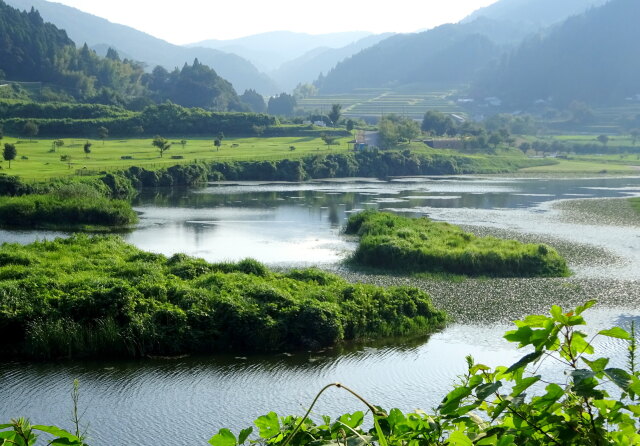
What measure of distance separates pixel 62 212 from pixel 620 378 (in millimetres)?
44288

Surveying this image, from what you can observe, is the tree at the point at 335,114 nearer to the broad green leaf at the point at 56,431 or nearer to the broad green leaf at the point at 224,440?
the broad green leaf at the point at 224,440

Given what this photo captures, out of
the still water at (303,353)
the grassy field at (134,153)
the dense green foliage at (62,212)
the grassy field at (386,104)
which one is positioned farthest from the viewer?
the grassy field at (386,104)

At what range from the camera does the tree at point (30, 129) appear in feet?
277

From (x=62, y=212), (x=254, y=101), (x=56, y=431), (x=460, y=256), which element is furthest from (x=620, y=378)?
(x=254, y=101)

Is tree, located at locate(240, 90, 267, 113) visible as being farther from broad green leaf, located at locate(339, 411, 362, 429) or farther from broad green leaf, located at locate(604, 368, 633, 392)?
broad green leaf, located at locate(604, 368, 633, 392)

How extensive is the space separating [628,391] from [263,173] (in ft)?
257

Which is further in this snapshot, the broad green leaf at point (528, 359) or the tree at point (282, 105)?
the tree at point (282, 105)

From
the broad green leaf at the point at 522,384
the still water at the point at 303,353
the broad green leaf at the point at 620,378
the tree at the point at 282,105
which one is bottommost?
the still water at the point at 303,353

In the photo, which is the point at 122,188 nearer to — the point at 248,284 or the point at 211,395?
the point at 248,284

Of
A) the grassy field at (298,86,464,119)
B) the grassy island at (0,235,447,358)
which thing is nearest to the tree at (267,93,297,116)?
the grassy field at (298,86,464,119)

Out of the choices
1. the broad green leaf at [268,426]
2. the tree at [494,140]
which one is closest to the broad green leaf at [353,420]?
the broad green leaf at [268,426]

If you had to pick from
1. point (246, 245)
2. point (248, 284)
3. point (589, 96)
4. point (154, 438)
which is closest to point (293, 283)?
point (248, 284)

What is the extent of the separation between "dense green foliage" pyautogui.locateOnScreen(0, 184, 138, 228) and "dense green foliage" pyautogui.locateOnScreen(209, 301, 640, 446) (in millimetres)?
42060

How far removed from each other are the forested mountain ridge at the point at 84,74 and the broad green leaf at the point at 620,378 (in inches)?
4862
